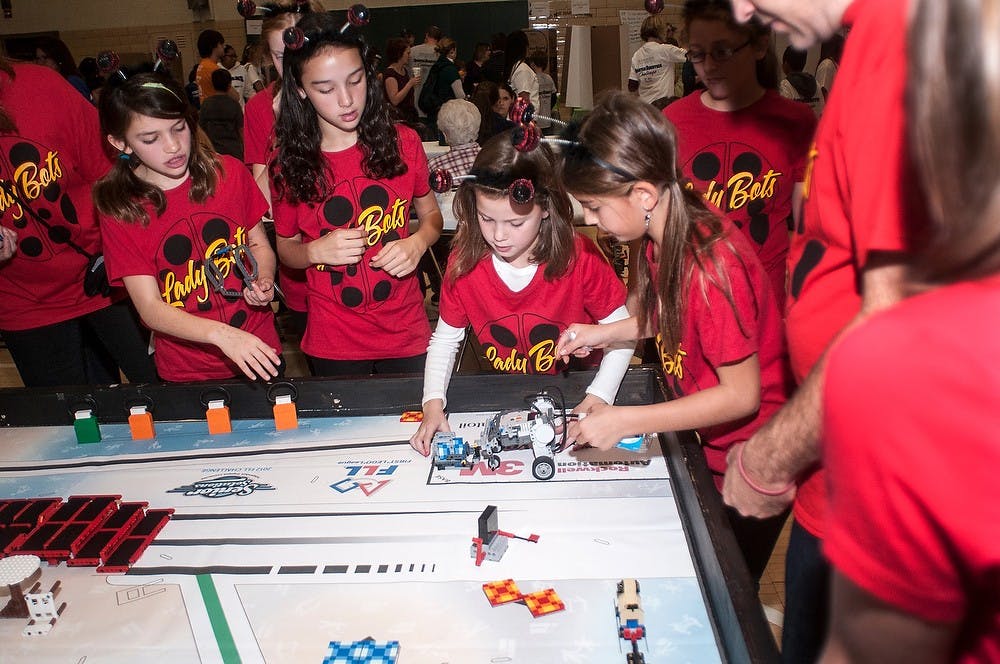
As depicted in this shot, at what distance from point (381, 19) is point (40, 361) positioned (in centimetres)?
706

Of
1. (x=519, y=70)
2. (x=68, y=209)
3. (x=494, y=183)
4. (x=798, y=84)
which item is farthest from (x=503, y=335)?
(x=519, y=70)

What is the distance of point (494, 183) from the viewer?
5.52 feet

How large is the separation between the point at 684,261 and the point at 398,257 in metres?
0.85

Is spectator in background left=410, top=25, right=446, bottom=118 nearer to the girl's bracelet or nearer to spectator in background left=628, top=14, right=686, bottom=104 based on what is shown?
spectator in background left=628, top=14, right=686, bottom=104

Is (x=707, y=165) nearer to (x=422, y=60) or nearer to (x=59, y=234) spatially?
(x=59, y=234)

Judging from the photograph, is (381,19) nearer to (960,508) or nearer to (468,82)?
(468,82)

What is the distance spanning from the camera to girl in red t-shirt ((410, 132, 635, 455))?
1.69 meters

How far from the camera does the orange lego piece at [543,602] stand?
3.54 ft

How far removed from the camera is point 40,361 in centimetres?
222

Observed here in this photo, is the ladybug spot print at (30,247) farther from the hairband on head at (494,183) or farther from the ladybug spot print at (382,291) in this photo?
the hairband on head at (494,183)

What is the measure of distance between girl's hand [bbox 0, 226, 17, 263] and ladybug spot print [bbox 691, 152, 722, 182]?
189 cm

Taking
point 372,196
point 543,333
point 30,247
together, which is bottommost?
point 543,333

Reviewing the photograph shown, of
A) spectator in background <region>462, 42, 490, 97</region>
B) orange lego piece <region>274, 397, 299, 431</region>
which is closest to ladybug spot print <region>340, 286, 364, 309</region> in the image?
orange lego piece <region>274, 397, 299, 431</region>

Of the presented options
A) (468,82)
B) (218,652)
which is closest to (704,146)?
(218,652)
